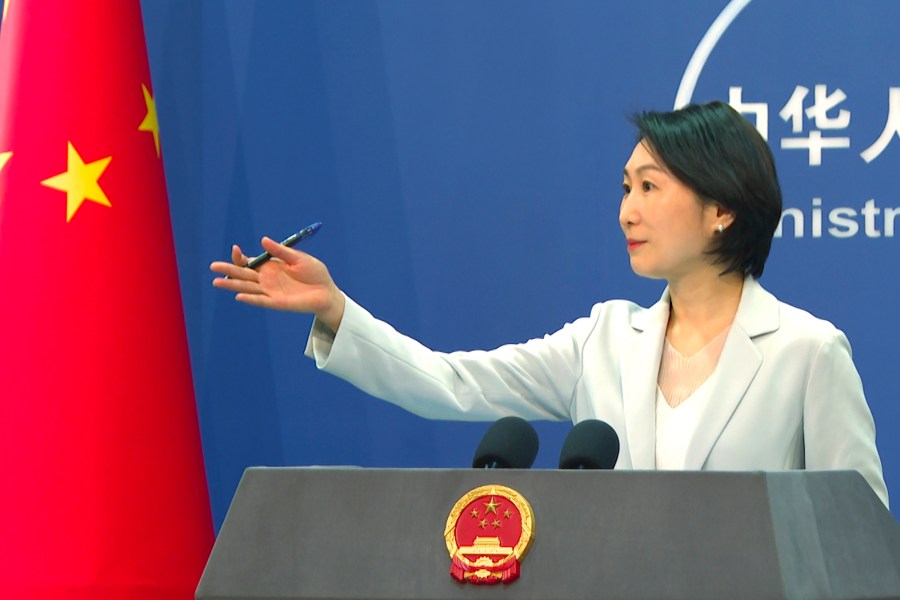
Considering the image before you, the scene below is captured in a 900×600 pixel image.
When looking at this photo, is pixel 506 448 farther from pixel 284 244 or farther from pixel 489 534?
pixel 284 244

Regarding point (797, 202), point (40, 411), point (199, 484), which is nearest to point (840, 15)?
point (797, 202)

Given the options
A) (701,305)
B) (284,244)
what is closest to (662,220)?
(701,305)

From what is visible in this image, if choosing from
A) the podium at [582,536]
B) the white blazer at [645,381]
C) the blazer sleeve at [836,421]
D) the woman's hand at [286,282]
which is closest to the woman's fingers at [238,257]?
the woman's hand at [286,282]

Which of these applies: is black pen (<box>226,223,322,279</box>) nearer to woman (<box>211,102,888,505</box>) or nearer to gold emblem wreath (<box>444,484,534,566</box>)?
woman (<box>211,102,888,505</box>)

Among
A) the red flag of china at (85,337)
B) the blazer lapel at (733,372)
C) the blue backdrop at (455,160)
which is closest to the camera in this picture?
the blazer lapel at (733,372)

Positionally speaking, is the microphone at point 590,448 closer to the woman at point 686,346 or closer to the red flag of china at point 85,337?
the woman at point 686,346

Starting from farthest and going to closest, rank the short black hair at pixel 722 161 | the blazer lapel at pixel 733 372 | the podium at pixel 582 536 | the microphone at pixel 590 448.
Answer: the short black hair at pixel 722 161 < the blazer lapel at pixel 733 372 < the microphone at pixel 590 448 < the podium at pixel 582 536

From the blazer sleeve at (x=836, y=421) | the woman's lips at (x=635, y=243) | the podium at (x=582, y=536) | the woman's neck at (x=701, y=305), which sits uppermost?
the woman's lips at (x=635, y=243)

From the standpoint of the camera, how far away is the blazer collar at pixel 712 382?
5.84ft

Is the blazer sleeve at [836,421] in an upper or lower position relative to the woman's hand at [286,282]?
lower

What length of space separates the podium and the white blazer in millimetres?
505

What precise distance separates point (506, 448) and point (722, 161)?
718 mm

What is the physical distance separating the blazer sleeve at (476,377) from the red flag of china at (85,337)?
668 millimetres

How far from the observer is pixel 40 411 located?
2402 mm
